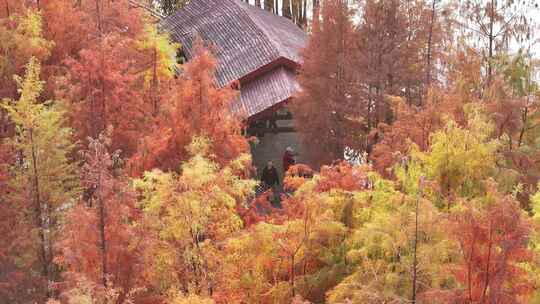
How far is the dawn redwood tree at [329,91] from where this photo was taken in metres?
16.6

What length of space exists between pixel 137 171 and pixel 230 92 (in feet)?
8.92

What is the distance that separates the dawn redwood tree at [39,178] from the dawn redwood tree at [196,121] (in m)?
1.78

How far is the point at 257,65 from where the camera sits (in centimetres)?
2114

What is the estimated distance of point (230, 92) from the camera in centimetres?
1380

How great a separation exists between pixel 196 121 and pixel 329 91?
481cm

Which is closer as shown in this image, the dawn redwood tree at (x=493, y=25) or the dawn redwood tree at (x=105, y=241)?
the dawn redwood tree at (x=105, y=241)

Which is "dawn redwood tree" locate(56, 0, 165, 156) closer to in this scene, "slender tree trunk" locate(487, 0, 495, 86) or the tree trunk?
the tree trunk

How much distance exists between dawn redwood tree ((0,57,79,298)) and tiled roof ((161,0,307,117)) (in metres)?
7.35

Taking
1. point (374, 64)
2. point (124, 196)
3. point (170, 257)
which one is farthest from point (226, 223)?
point (374, 64)

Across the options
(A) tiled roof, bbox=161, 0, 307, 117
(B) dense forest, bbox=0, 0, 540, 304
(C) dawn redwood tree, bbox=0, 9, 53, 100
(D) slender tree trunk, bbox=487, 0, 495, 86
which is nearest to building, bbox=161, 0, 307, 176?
(A) tiled roof, bbox=161, 0, 307, 117

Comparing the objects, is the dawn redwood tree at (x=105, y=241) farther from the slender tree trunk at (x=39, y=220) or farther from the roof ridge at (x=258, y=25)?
the roof ridge at (x=258, y=25)

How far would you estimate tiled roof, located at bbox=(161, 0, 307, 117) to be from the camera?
20266 millimetres

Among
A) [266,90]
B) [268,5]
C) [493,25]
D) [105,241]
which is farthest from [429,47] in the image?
[268,5]

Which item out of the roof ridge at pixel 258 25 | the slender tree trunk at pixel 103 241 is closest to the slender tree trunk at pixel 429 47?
the roof ridge at pixel 258 25
